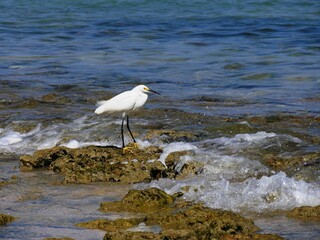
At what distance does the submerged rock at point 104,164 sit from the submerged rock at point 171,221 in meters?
0.78

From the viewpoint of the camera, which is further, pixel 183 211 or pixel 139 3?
pixel 139 3

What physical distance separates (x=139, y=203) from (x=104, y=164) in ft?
4.36

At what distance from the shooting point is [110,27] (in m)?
22.6

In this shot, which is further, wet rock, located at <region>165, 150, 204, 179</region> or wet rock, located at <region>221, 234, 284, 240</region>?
wet rock, located at <region>165, 150, 204, 179</region>

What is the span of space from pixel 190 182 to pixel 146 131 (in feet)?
7.95

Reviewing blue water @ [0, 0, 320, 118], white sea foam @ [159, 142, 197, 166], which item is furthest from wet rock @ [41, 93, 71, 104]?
white sea foam @ [159, 142, 197, 166]

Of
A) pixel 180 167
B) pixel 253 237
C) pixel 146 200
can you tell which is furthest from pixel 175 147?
pixel 253 237

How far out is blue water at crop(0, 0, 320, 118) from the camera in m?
12.0

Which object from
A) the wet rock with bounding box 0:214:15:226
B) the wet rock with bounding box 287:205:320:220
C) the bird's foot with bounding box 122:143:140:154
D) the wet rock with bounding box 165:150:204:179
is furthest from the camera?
the bird's foot with bounding box 122:143:140:154

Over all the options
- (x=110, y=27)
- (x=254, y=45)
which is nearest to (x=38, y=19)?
(x=110, y=27)

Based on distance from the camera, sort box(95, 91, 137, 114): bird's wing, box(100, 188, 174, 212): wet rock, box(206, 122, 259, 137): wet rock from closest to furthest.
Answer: box(100, 188, 174, 212): wet rock < box(95, 91, 137, 114): bird's wing < box(206, 122, 259, 137): wet rock

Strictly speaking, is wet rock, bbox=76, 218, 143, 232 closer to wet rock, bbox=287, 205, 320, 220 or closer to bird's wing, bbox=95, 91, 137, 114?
wet rock, bbox=287, 205, 320, 220

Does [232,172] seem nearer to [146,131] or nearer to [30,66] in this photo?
[146,131]

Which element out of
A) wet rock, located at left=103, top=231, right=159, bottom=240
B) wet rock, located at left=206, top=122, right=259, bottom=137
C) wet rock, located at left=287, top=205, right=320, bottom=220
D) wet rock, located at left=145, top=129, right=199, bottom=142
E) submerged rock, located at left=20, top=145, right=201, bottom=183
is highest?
wet rock, located at left=103, top=231, right=159, bottom=240
